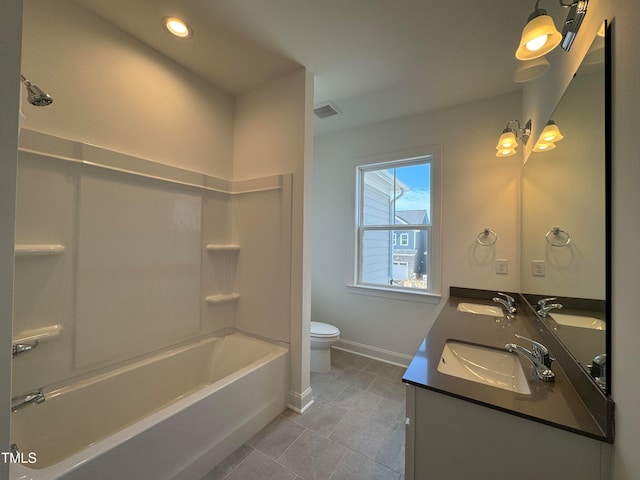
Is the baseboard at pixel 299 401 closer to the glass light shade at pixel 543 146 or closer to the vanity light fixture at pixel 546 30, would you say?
the glass light shade at pixel 543 146

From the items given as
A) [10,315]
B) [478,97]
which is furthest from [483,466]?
[478,97]

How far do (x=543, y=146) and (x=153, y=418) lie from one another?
2577mm

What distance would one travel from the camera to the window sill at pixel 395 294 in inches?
98.5

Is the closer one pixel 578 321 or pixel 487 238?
pixel 578 321

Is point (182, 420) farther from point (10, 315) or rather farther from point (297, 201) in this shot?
point (297, 201)

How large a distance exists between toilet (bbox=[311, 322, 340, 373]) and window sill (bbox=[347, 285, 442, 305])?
60cm

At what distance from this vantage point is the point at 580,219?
0.99 m

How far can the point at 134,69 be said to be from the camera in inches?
68.3

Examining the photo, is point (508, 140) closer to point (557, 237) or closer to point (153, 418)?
point (557, 237)

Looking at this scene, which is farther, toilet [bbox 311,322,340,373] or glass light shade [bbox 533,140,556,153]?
toilet [bbox 311,322,340,373]

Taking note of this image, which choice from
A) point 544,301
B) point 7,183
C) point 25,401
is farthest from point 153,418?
point 544,301

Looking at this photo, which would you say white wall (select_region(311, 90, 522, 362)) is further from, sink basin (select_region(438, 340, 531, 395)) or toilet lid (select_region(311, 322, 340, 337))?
sink basin (select_region(438, 340, 531, 395))

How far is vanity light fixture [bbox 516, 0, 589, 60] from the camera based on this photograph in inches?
37.2

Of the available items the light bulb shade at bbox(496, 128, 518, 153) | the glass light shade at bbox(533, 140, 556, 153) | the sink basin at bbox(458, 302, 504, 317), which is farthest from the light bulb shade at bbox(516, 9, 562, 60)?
the sink basin at bbox(458, 302, 504, 317)
